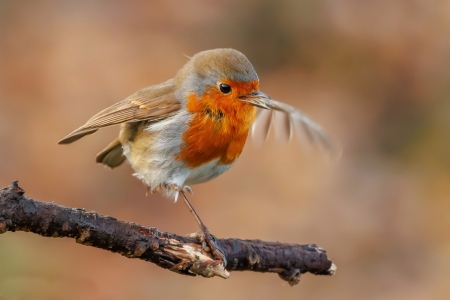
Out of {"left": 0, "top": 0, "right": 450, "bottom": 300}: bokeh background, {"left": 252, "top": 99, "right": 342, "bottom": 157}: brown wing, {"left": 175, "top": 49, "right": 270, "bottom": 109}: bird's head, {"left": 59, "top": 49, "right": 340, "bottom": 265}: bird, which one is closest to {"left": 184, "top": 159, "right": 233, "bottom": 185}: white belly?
{"left": 59, "top": 49, "right": 340, "bottom": 265}: bird

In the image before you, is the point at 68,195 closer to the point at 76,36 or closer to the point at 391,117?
the point at 76,36

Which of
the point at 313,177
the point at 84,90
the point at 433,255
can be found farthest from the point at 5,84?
the point at 433,255

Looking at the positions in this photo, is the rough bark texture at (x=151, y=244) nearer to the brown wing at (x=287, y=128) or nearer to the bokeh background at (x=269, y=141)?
the brown wing at (x=287, y=128)

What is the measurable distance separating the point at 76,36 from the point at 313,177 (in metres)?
3.78

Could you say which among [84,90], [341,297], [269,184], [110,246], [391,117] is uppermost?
[391,117]

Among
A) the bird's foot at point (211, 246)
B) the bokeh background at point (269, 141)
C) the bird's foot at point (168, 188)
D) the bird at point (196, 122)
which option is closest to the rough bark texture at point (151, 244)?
the bird's foot at point (211, 246)

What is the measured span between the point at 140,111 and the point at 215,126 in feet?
2.08

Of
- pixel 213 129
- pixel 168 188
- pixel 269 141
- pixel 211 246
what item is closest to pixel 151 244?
pixel 211 246

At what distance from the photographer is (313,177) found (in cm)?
711

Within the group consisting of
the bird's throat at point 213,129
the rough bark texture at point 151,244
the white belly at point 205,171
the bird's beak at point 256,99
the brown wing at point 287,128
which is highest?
the brown wing at point 287,128

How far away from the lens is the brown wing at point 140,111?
4.11m

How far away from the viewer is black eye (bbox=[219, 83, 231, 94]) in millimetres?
3945

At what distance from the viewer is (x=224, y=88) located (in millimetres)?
3949

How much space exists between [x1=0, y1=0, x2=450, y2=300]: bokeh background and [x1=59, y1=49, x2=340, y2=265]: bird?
1866 mm
